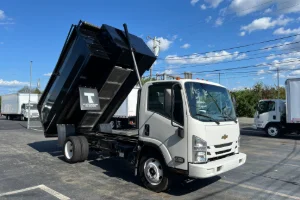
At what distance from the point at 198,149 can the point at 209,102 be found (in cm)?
109

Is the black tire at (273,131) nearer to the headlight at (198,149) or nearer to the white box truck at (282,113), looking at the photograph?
the white box truck at (282,113)

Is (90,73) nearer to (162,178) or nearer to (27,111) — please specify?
(162,178)

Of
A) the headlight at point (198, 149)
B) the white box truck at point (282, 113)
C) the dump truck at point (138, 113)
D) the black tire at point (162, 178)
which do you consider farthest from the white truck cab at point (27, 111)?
the headlight at point (198, 149)

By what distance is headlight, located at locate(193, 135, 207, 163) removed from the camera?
16.3 ft

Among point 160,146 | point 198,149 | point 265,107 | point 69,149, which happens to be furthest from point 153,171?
point 265,107

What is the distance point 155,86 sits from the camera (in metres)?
5.88

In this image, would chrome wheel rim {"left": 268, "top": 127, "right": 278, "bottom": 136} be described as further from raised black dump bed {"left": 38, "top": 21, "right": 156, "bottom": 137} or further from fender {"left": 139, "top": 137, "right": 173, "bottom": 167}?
fender {"left": 139, "top": 137, "right": 173, "bottom": 167}

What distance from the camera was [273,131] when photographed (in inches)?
677

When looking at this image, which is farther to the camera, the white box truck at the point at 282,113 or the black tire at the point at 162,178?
the white box truck at the point at 282,113

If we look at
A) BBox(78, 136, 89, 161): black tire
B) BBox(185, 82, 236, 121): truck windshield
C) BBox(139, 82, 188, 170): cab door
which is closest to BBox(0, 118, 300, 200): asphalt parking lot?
BBox(78, 136, 89, 161): black tire

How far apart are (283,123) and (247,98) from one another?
14942 millimetres

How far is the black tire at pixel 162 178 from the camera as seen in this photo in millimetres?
5488

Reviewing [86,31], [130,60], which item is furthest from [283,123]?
[86,31]

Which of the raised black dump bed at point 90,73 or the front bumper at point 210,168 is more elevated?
the raised black dump bed at point 90,73
